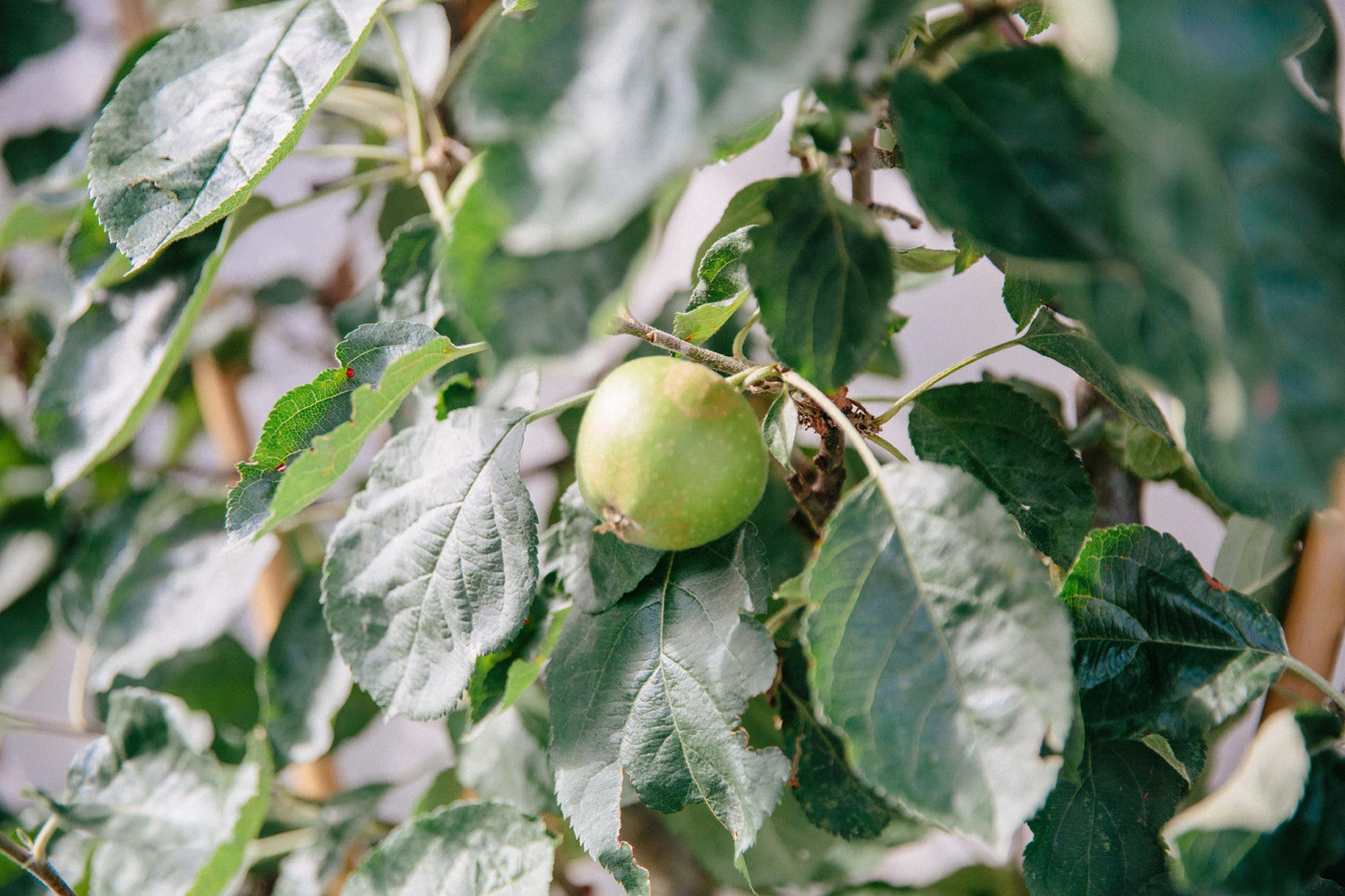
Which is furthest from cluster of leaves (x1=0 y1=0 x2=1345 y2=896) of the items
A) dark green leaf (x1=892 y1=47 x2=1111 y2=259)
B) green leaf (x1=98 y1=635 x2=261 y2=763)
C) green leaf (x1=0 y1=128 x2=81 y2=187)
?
green leaf (x1=0 y1=128 x2=81 y2=187)

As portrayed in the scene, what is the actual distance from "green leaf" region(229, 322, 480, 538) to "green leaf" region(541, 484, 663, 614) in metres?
0.10

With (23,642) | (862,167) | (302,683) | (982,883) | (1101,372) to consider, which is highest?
(862,167)

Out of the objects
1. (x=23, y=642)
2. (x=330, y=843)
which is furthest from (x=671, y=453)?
(x=23, y=642)

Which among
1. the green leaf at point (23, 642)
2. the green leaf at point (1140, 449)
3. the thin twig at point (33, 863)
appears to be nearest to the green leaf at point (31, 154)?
the green leaf at point (23, 642)

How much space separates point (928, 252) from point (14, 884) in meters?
0.96

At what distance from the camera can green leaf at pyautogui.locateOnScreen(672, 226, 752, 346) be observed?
38 centimetres

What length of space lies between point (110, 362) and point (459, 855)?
1.40 ft

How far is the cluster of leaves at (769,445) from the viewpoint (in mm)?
195

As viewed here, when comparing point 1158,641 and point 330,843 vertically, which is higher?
point 1158,641

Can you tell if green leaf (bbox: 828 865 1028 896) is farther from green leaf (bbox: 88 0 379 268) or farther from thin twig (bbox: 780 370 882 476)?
green leaf (bbox: 88 0 379 268)

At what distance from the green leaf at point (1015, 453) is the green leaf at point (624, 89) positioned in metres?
0.26

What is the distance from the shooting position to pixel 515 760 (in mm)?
589

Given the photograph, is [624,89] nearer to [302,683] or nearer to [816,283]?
[816,283]

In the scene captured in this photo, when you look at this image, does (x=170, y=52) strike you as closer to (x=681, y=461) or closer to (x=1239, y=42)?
(x=681, y=461)
